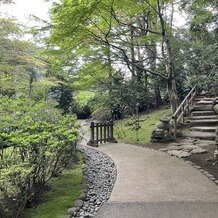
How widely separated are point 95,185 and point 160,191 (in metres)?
1.26

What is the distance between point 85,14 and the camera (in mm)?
7566

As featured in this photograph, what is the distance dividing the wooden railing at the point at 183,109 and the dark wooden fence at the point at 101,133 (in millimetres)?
2365

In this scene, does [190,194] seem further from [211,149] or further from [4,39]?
[4,39]

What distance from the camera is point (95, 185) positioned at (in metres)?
5.02

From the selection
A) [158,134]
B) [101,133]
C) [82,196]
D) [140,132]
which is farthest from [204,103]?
[82,196]

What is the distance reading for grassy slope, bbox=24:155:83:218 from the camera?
3887mm

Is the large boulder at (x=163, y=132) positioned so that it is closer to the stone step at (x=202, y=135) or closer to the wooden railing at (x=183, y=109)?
the wooden railing at (x=183, y=109)

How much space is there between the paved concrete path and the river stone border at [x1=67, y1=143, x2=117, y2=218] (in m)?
0.14

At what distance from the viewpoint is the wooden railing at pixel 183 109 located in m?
9.54

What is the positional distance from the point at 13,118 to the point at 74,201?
5.91 feet

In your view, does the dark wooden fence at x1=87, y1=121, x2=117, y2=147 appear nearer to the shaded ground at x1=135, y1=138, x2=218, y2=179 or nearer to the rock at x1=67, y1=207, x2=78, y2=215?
the shaded ground at x1=135, y1=138, x2=218, y2=179

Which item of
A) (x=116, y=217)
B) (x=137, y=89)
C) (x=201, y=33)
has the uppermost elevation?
(x=201, y=33)

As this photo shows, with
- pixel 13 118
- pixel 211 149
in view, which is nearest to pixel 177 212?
pixel 13 118

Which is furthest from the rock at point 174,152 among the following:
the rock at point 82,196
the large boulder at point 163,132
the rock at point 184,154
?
the rock at point 82,196
